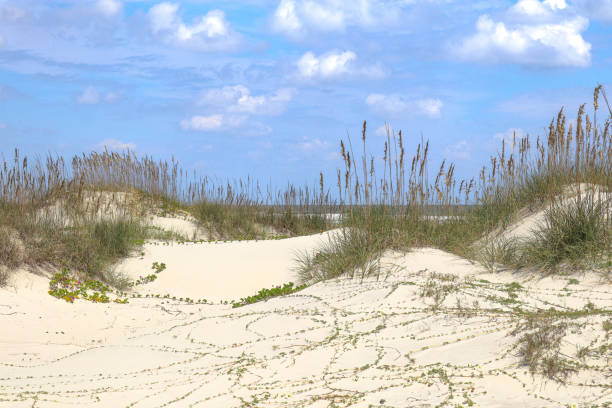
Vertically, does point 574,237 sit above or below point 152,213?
below

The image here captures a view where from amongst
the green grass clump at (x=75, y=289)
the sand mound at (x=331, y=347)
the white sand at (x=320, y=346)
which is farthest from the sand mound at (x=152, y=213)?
the sand mound at (x=331, y=347)

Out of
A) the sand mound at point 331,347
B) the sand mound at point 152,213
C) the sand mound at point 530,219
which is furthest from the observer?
the sand mound at point 152,213

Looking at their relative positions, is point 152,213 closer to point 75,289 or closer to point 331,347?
point 75,289

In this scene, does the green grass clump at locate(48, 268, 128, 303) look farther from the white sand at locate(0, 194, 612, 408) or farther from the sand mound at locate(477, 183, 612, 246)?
the sand mound at locate(477, 183, 612, 246)

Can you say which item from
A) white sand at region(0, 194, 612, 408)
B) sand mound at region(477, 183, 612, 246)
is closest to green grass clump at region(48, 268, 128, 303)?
white sand at region(0, 194, 612, 408)

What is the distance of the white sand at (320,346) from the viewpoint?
121 inches

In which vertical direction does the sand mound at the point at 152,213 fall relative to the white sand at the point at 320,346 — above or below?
above

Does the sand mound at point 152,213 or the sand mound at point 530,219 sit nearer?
the sand mound at point 530,219

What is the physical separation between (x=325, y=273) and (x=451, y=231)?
2.02m

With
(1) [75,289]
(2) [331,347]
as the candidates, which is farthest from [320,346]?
(1) [75,289]

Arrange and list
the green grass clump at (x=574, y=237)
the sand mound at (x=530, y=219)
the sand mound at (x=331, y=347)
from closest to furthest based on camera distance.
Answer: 1. the sand mound at (x=331, y=347)
2. the green grass clump at (x=574, y=237)
3. the sand mound at (x=530, y=219)

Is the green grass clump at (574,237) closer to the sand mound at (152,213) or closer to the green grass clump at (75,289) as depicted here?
the green grass clump at (75,289)

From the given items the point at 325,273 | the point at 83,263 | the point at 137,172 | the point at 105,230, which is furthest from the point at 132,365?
the point at 137,172

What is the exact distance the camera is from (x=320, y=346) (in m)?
4.02
